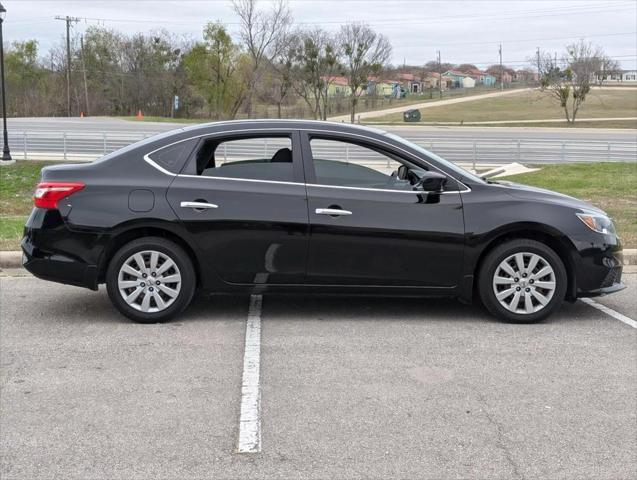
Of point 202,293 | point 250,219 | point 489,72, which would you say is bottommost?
point 202,293

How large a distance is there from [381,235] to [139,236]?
6.10 feet

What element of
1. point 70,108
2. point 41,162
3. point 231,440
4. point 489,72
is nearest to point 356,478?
point 231,440

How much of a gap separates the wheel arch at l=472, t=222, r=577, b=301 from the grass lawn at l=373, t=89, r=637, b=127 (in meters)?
48.8

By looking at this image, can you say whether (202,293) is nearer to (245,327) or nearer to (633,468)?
(245,327)

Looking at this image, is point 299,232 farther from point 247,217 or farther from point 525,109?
point 525,109

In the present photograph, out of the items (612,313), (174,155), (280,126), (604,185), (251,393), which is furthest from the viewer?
(604,185)

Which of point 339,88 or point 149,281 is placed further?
point 339,88

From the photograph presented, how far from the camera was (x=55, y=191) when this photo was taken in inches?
227

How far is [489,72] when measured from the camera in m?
149

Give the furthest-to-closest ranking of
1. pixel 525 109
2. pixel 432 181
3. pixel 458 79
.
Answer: pixel 458 79 < pixel 525 109 < pixel 432 181

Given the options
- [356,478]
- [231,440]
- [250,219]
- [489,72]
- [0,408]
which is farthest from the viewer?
[489,72]

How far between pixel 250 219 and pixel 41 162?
1794cm

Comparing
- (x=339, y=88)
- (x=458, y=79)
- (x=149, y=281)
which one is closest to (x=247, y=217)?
(x=149, y=281)

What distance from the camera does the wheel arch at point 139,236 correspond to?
5.71 metres
